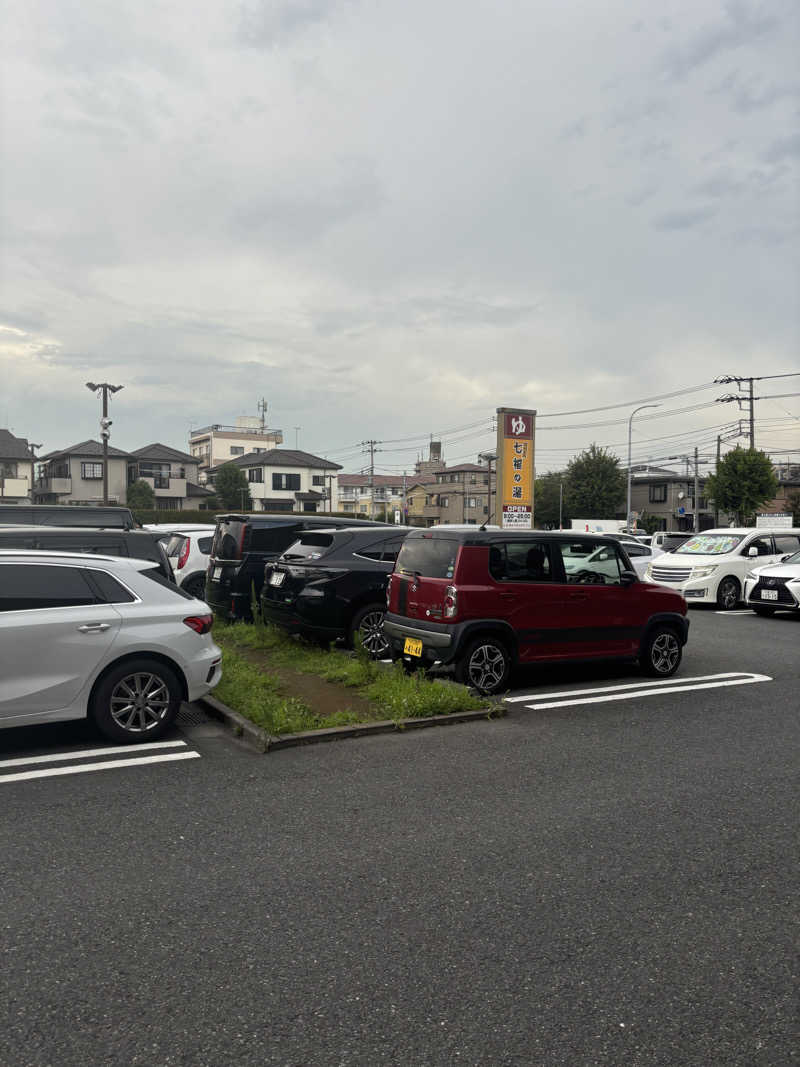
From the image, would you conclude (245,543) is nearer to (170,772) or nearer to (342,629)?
(342,629)

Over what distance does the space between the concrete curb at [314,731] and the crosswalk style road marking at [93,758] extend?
0.52 metres

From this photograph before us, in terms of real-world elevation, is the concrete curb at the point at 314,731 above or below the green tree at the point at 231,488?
below

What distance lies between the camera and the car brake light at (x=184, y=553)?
598 inches

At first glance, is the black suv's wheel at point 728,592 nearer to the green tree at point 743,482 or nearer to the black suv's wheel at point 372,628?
the black suv's wheel at point 372,628

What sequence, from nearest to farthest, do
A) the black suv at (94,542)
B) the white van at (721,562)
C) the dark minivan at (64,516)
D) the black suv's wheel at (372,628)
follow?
the black suv at (94,542), the black suv's wheel at (372,628), the dark minivan at (64,516), the white van at (721,562)

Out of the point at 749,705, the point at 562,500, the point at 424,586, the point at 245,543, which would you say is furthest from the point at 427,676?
the point at 562,500

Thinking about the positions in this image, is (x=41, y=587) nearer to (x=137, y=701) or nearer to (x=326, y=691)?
(x=137, y=701)

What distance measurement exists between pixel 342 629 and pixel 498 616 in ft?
8.30

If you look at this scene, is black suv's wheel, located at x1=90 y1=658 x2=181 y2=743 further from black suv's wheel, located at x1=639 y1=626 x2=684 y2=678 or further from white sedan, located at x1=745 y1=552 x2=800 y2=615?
white sedan, located at x1=745 y1=552 x2=800 y2=615

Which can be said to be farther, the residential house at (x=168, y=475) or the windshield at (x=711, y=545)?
the residential house at (x=168, y=475)

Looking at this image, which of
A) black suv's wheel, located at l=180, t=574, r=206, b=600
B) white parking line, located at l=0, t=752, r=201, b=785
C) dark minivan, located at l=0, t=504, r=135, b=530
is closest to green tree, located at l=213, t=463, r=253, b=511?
black suv's wheel, located at l=180, t=574, r=206, b=600

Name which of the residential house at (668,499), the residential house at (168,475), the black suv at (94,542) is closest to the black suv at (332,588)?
the black suv at (94,542)

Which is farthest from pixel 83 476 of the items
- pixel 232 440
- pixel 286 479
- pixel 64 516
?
pixel 64 516

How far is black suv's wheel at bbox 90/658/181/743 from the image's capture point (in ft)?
21.2
